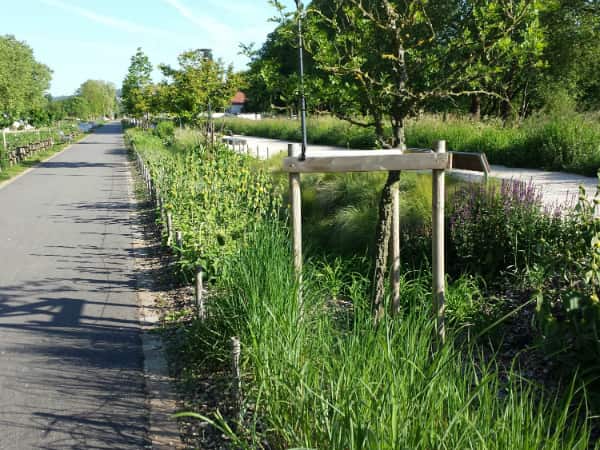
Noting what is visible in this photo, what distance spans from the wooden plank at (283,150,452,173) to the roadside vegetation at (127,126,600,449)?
33.3 inches

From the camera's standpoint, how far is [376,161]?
Answer: 416cm

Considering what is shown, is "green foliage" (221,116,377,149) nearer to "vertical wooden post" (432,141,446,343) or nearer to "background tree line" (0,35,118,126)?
"vertical wooden post" (432,141,446,343)

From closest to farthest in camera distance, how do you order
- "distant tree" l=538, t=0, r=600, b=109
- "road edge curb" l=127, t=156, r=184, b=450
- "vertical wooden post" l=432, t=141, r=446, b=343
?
"road edge curb" l=127, t=156, r=184, b=450 < "vertical wooden post" l=432, t=141, r=446, b=343 < "distant tree" l=538, t=0, r=600, b=109

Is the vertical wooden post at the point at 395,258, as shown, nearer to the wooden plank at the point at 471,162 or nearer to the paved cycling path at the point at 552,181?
the wooden plank at the point at 471,162

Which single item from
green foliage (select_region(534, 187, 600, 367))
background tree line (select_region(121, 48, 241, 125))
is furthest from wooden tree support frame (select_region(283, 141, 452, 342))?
background tree line (select_region(121, 48, 241, 125))

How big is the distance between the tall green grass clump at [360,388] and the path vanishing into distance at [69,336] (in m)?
0.91

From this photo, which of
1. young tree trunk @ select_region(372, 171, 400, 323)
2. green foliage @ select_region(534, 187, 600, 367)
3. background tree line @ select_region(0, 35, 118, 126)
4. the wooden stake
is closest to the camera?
green foliage @ select_region(534, 187, 600, 367)

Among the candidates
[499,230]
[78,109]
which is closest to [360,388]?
[499,230]

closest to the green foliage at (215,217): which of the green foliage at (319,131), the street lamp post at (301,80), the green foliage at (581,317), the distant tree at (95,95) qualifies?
the street lamp post at (301,80)

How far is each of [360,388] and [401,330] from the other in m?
0.58

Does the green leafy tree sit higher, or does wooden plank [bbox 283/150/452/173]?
the green leafy tree

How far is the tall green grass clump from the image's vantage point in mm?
2502

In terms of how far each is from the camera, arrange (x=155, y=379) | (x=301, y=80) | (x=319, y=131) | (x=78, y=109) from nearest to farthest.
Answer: (x=155, y=379) → (x=301, y=80) → (x=319, y=131) → (x=78, y=109)

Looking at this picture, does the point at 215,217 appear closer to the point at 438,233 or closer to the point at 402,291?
the point at 402,291
